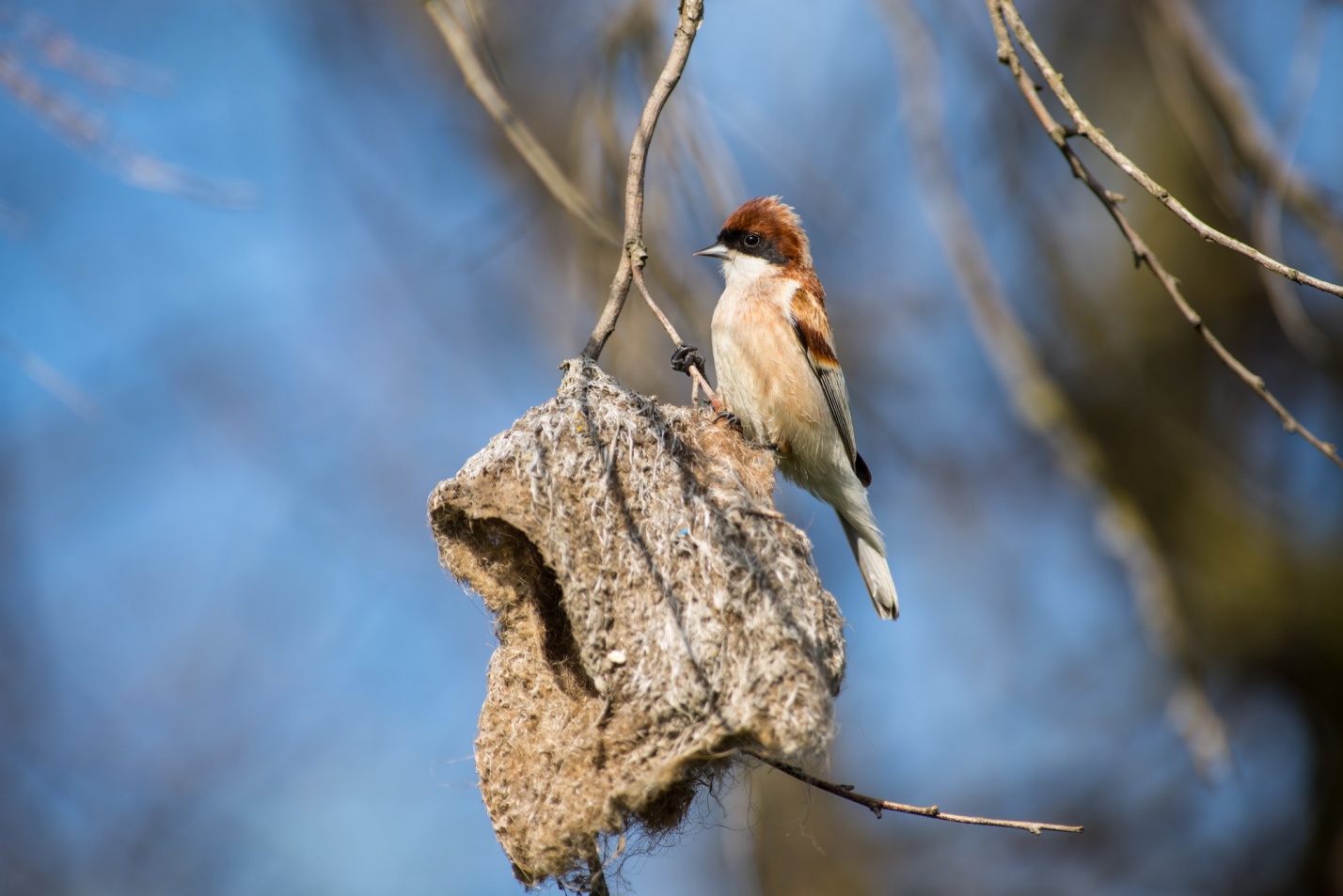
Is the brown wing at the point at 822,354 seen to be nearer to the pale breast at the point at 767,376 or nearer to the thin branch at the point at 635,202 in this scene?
the pale breast at the point at 767,376

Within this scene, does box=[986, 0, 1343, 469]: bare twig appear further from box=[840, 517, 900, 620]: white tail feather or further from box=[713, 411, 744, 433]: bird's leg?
box=[840, 517, 900, 620]: white tail feather

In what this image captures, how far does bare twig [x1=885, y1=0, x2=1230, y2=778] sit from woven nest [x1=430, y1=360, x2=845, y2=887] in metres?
1.24

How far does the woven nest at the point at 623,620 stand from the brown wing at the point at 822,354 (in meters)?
1.19

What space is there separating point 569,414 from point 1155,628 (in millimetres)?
2289

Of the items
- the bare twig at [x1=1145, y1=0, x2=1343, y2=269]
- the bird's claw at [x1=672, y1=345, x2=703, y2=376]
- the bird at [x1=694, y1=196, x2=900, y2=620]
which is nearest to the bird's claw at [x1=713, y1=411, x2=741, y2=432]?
the bird's claw at [x1=672, y1=345, x2=703, y2=376]

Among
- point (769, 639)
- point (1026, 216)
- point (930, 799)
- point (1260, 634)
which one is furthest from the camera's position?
point (930, 799)

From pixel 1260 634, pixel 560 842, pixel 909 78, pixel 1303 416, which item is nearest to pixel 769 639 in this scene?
pixel 560 842

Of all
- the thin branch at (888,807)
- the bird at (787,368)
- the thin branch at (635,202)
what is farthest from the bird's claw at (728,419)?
the thin branch at (888,807)

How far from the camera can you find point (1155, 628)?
383 centimetres

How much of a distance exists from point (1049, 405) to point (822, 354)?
882mm

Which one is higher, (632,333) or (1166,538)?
(1166,538)

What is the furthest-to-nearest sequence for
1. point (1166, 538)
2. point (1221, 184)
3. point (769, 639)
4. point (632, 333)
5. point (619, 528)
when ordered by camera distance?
point (1166, 538) < point (632, 333) < point (1221, 184) < point (619, 528) < point (769, 639)

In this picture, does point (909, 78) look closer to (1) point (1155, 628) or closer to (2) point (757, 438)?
(2) point (757, 438)

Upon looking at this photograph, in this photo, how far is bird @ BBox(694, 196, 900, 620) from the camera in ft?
13.5
